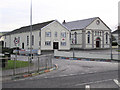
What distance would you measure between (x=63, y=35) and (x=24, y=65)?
34.4 m

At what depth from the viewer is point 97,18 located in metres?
52.6

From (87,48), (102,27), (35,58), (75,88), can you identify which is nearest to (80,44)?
(87,48)

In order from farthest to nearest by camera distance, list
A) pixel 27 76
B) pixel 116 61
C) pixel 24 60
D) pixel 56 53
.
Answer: pixel 56 53 → pixel 116 61 → pixel 24 60 → pixel 27 76

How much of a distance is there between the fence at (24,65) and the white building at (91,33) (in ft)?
120

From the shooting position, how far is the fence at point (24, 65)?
1166 centimetres

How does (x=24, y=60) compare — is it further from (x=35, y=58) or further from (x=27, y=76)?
(x=27, y=76)

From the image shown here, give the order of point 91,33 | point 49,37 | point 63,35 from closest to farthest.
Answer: point 49,37 → point 63,35 → point 91,33

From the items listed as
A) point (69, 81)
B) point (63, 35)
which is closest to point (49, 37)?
point (63, 35)

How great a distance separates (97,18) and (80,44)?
9996mm

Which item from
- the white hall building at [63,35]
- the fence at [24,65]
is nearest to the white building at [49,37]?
the white hall building at [63,35]

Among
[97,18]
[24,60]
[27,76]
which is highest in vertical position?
[97,18]

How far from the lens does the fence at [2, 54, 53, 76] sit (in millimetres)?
11656

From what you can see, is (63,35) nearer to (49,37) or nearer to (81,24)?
(49,37)

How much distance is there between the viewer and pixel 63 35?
46.6 m
